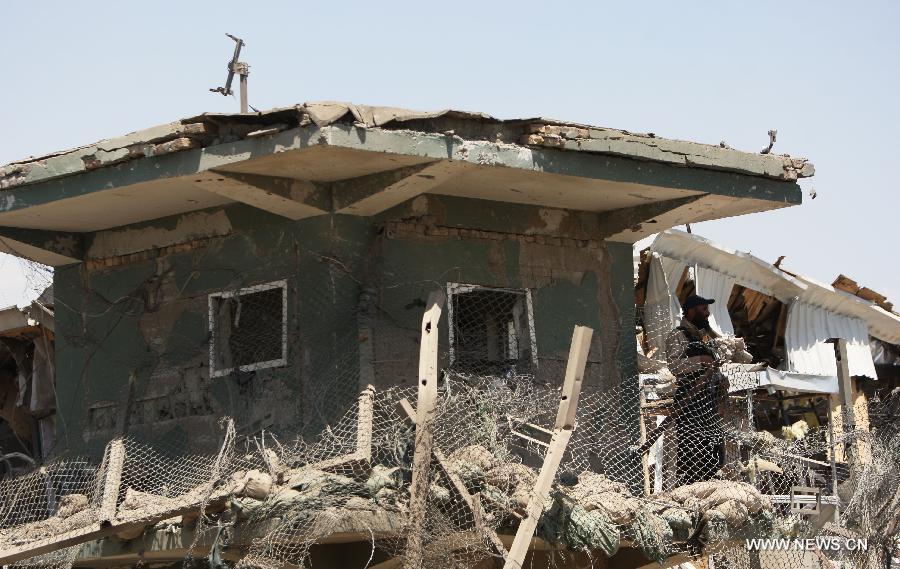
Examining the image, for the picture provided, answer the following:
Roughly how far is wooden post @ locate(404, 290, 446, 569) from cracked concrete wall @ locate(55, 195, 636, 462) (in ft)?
3.85

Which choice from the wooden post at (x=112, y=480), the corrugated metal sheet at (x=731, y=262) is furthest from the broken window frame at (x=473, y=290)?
the corrugated metal sheet at (x=731, y=262)

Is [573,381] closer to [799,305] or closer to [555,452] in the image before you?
[555,452]

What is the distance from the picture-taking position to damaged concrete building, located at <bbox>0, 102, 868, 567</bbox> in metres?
11.0

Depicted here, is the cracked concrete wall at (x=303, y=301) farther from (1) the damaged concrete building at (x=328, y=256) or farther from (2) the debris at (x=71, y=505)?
(2) the debris at (x=71, y=505)

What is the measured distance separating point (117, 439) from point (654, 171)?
185 inches

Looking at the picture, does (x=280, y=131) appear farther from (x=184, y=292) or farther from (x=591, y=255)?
(x=591, y=255)

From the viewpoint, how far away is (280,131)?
10.4 m

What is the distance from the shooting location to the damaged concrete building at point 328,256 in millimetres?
11047

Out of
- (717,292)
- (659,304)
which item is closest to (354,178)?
(659,304)

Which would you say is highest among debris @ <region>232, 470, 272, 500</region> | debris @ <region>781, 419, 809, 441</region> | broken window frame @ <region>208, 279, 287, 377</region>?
broken window frame @ <region>208, 279, 287, 377</region>

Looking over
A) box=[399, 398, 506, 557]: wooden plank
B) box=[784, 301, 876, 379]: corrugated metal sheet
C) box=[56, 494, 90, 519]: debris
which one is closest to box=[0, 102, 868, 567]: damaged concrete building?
box=[56, 494, 90, 519]: debris

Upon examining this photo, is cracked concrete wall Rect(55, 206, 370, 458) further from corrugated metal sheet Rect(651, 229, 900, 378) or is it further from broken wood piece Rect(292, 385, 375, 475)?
corrugated metal sheet Rect(651, 229, 900, 378)

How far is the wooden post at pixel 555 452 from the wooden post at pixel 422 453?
24.9 inches

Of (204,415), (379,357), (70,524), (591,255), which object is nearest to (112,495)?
(70,524)
